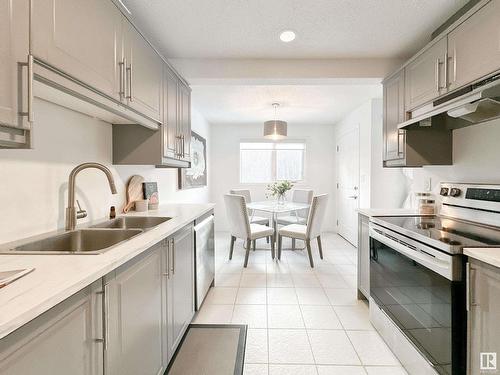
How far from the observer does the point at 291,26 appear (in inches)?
82.0

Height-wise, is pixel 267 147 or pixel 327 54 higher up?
pixel 327 54

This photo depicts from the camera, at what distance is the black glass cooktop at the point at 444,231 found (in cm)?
131

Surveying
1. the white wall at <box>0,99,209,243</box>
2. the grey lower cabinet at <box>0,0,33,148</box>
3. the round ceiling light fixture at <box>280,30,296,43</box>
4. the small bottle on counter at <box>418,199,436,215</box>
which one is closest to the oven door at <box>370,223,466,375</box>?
the small bottle on counter at <box>418,199,436,215</box>

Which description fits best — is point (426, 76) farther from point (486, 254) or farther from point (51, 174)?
point (51, 174)

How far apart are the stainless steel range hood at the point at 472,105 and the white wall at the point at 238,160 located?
3.65 m

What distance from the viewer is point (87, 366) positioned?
88 centimetres

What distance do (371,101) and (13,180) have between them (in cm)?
414

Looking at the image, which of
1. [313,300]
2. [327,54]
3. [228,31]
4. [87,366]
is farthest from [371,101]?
[87,366]

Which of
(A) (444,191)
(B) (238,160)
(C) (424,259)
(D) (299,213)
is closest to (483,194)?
(A) (444,191)

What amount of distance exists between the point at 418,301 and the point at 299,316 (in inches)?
41.0

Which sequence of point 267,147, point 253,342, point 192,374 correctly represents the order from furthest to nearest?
1. point 267,147
2. point 253,342
3. point 192,374

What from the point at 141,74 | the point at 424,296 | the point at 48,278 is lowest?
the point at 424,296

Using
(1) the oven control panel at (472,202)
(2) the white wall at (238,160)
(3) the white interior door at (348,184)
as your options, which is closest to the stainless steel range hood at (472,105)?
(1) the oven control panel at (472,202)

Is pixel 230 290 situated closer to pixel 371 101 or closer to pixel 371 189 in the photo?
pixel 371 189
